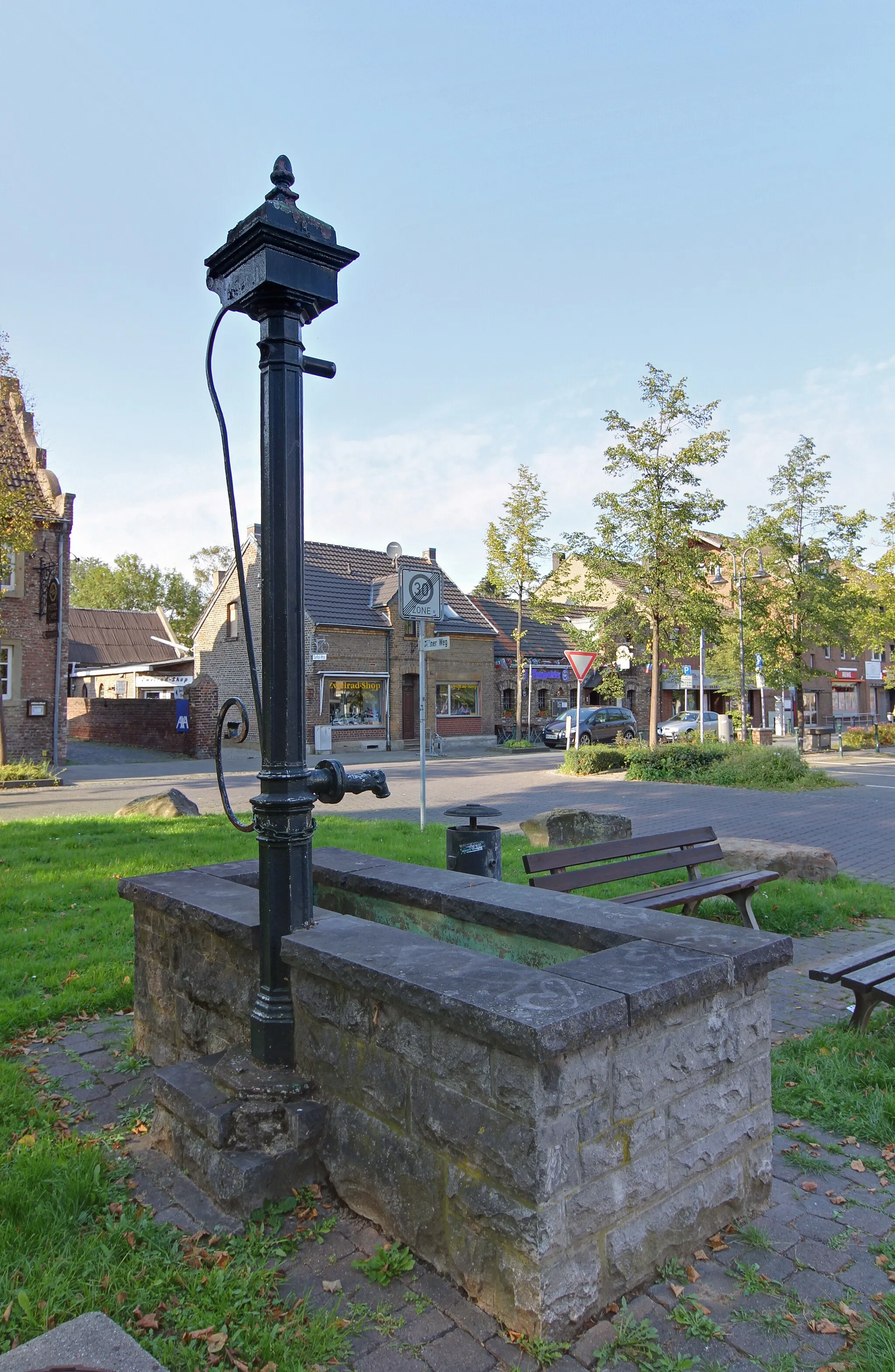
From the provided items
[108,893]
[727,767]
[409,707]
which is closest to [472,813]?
[108,893]

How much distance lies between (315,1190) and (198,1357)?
723mm

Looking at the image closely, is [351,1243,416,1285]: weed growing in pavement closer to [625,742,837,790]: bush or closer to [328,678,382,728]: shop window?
[625,742,837,790]: bush

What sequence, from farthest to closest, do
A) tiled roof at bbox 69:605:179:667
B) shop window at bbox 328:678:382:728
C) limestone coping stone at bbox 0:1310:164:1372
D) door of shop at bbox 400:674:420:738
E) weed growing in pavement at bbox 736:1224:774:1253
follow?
tiled roof at bbox 69:605:179:667
door of shop at bbox 400:674:420:738
shop window at bbox 328:678:382:728
weed growing in pavement at bbox 736:1224:774:1253
limestone coping stone at bbox 0:1310:164:1372

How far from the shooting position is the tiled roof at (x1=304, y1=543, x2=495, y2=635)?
31359 mm

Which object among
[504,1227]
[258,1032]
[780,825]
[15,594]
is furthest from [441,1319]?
[15,594]

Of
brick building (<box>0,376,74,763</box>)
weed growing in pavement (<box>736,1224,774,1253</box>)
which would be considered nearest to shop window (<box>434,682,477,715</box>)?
brick building (<box>0,376,74,763</box>)

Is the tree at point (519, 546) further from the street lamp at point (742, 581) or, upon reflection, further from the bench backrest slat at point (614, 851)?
the bench backrest slat at point (614, 851)

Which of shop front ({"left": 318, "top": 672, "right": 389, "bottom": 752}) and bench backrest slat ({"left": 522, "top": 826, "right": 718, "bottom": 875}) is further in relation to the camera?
shop front ({"left": 318, "top": 672, "right": 389, "bottom": 752})

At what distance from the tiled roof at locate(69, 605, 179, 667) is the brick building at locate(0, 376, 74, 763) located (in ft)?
66.2

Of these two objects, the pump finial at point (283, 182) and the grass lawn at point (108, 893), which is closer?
the pump finial at point (283, 182)

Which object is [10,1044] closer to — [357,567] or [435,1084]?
[435,1084]

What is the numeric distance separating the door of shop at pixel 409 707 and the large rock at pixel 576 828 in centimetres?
2255

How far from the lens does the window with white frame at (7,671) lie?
21.5 meters

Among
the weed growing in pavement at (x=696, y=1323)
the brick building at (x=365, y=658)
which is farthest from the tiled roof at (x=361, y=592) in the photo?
the weed growing in pavement at (x=696, y=1323)
